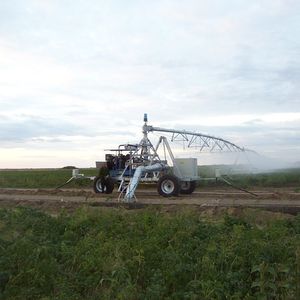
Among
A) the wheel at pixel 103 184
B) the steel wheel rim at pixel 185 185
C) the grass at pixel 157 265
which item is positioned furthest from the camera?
the steel wheel rim at pixel 185 185

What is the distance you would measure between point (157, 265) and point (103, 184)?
731 inches

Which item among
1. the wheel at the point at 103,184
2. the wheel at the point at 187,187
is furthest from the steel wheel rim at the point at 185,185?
the wheel at the point at 103,184

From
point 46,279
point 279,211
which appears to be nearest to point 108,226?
point 46,279

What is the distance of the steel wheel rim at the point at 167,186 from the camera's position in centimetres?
2525

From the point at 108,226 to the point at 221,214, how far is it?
18.8 ft

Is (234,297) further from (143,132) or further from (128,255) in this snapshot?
(143,132)

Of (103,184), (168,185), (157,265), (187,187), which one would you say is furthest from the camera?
(187,187)

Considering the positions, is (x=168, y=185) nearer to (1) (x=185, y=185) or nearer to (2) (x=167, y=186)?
(2) (x=167, y=186)

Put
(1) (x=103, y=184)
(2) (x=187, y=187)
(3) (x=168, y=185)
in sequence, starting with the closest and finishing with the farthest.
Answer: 1. (3) (x=168, y=185)
2. (1) (x=103, y=184)
3. (2) (x=187, y=187)

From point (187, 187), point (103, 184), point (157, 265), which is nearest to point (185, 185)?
point (187, 187)

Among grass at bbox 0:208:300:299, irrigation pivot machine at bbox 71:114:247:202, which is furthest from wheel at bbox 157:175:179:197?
grass at bbox 0:208:300:299

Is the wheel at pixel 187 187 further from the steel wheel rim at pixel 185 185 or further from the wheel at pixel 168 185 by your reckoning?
the wheel at pixel 168 185

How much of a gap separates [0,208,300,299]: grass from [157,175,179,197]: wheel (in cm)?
1274

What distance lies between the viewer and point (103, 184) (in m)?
27.9
